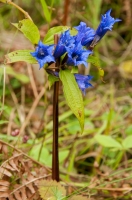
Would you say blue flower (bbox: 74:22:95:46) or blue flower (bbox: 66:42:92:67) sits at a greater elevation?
blue flower (bbox: 74:22:95:46)

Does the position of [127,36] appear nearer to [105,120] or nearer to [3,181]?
[105,120]

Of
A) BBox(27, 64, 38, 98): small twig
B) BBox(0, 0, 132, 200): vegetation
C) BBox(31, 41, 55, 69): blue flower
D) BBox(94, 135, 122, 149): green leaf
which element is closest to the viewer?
BBox(31, 41, 55, 69): blue flower

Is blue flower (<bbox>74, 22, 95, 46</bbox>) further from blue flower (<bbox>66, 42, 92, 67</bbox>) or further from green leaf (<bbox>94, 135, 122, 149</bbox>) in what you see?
green leaf (<bbox>94, 135, 122, 149</bbox>)

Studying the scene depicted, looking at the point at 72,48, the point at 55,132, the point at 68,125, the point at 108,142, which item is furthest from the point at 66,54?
the point at 68,125

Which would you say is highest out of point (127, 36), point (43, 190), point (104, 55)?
point (127, 36)

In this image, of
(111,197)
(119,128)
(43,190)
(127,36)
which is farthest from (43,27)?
(43,190)

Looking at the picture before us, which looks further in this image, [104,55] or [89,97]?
[104,55]

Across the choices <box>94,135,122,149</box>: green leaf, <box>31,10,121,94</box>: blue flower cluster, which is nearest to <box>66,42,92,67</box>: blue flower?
<box>31,10,121,94</box>: blue flower cluster
